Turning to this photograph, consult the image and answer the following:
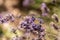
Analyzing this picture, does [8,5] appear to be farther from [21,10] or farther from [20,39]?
[20,39]

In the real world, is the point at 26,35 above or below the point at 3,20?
below

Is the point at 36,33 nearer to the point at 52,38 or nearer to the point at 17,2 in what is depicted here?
the point at 52,38

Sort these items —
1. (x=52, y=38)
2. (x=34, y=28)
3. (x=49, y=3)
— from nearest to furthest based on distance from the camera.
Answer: (x=34, y=28) < (x=52, y=38) < (x=49, y=3)

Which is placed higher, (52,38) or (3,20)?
(3,20)

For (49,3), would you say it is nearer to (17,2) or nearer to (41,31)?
(17,2)

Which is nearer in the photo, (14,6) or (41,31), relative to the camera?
(41,31)

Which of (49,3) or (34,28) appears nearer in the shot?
(34,28)

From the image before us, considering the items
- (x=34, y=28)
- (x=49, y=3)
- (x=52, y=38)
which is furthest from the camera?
(x=49, y=3)

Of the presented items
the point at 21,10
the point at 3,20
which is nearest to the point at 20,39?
the point at 3,20

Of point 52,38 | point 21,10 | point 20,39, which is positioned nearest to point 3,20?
point 20,39
